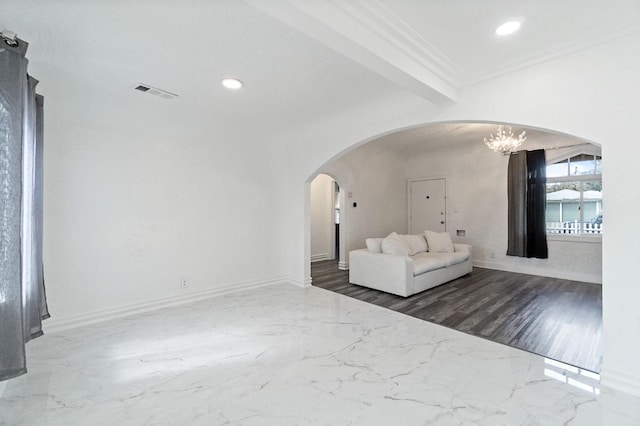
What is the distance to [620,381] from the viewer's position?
1987 millimetres

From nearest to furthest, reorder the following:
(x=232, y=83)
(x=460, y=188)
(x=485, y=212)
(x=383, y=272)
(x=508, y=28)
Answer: (x=508, y=28)
(x=232, y=83)
(x=383, y=272)
(x=485, y=212)
(x=460, y=188)

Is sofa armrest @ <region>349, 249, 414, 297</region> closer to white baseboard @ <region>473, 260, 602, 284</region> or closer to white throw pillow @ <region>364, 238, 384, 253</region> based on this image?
white throw pillow @ <region>364, 238, 384, 253</region>

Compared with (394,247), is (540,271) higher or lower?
lower

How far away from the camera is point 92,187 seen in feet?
10.6

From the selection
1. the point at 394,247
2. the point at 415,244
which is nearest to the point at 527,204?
the point at 415,244

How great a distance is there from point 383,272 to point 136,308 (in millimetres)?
3400

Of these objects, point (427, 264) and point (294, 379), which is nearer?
point (294, 379)

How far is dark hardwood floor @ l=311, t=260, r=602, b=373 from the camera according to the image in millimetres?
2686

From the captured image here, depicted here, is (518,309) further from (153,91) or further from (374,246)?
(153,91)

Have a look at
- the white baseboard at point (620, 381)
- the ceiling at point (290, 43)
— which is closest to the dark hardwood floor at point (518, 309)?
the white baseboard at point (620, 381)

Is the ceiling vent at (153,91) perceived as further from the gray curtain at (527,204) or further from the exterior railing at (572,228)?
the exterior railing at (572,228)

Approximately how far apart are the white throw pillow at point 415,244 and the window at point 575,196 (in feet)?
8.04

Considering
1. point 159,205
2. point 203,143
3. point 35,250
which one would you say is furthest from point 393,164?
point 35,250

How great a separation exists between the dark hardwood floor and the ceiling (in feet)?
8.02
